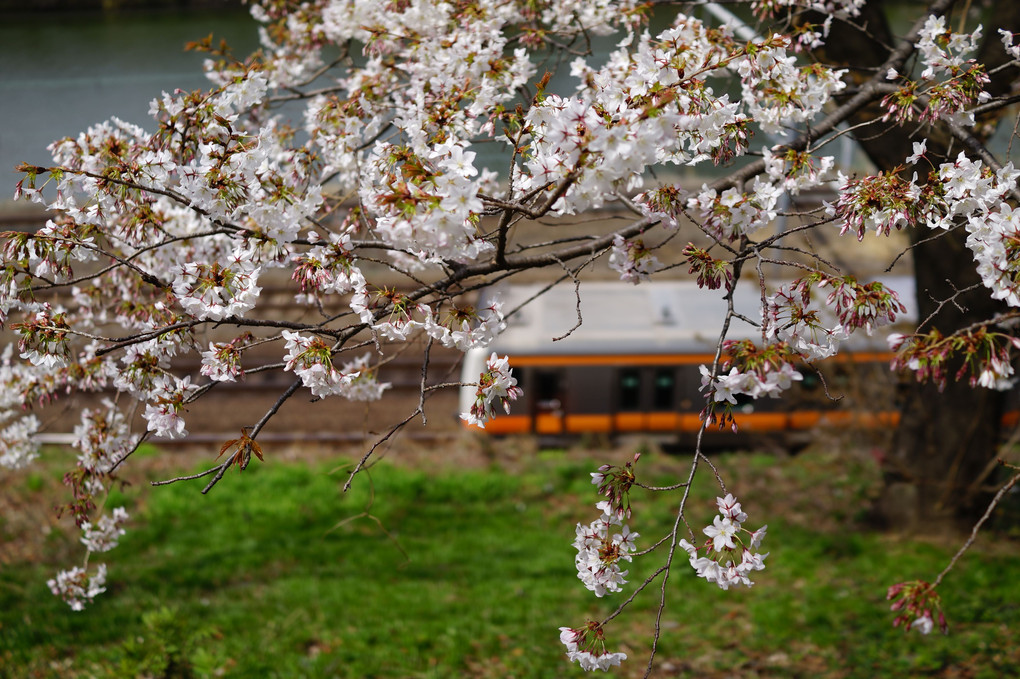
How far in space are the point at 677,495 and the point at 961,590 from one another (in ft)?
9.90

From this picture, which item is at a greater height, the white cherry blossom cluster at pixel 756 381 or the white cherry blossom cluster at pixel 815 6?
the white cherry blossom cluster at pixel 815 6

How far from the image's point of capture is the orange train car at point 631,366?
31.4ft

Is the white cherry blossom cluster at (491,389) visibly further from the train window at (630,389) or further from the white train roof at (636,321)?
A: the train window at (630,389)

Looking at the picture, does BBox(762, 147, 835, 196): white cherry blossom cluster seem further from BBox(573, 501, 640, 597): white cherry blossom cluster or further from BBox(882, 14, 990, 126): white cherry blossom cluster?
BBox(573, 501, 640, 597): white cherry blossom cluster

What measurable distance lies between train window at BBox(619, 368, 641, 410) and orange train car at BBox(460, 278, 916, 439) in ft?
0.04

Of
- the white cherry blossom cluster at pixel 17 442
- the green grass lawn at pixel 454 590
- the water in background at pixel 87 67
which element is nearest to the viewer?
the white cherry blossom cluster at pixel 17 442

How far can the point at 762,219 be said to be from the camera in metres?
2.82

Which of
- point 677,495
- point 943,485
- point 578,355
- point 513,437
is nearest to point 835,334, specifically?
point 943,485

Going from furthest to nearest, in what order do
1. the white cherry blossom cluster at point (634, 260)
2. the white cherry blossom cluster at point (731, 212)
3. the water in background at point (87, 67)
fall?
1. the water in background at point (87, 67)
2. the white cherry blossom cluster at point (634, 260)
3. the white cherry blossom cluster at point (731, 212)

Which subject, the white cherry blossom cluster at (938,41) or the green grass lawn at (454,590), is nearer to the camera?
the white cherry blossom cluster at (938,41)

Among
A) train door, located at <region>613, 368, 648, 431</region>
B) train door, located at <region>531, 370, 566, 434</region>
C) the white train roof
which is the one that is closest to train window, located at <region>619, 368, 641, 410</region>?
train door, located at <region>613, 368, 648, 431</region>

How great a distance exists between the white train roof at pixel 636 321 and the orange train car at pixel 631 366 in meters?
0.01

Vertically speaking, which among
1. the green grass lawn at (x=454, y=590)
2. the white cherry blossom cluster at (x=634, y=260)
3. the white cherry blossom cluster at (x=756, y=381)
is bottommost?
the green grass lawn at (x=454, y=590)

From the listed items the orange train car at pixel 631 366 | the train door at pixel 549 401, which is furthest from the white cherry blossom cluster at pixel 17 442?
the train door at pixel 549 401
